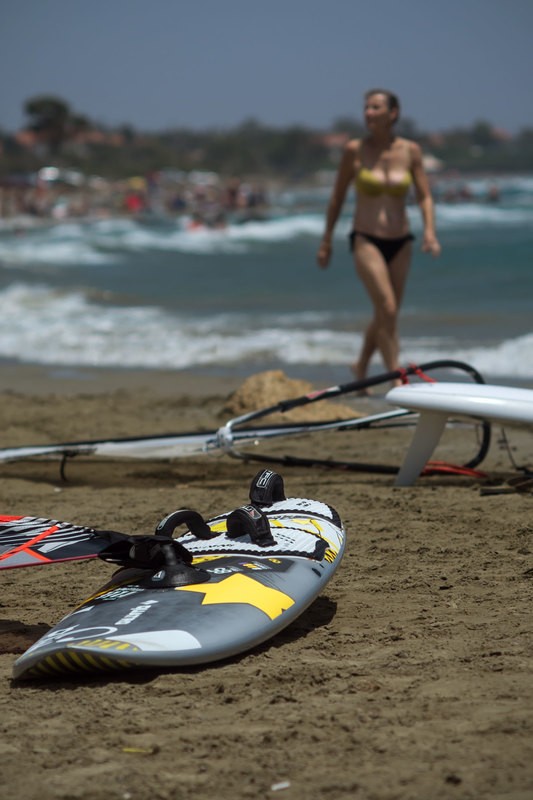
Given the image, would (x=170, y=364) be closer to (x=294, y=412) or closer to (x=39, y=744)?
(x=294, y=412)

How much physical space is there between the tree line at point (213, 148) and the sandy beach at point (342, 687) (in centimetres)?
9485

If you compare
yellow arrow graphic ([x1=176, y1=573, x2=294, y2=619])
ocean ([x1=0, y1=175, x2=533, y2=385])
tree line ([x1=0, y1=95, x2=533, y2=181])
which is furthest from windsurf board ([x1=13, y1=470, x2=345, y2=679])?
tree line ([x1=0, y1=95, x2=533, y2=181])

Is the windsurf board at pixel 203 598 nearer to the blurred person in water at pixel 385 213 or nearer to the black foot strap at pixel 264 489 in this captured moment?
the black foot strap at pixel 264 489

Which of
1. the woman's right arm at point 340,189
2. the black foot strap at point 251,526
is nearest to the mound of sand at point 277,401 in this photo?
the woman's right arm at point 340,189

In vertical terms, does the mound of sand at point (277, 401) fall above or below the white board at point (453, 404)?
below

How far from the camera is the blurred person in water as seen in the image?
686 cm

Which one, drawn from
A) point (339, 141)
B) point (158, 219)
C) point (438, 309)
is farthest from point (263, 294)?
point (339, 141)

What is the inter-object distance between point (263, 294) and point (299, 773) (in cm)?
1546

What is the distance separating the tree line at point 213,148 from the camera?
365 ft

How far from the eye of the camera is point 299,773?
236 centimetres

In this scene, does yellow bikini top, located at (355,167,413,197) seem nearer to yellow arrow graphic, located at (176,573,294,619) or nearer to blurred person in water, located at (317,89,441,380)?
blurred person in water, located at (317,89,441,380)

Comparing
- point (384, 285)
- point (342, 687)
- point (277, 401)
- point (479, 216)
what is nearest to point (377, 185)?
point (384, 285)

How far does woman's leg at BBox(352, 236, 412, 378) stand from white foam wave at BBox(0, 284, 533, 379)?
210 centimetres

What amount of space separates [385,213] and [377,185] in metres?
0.18
